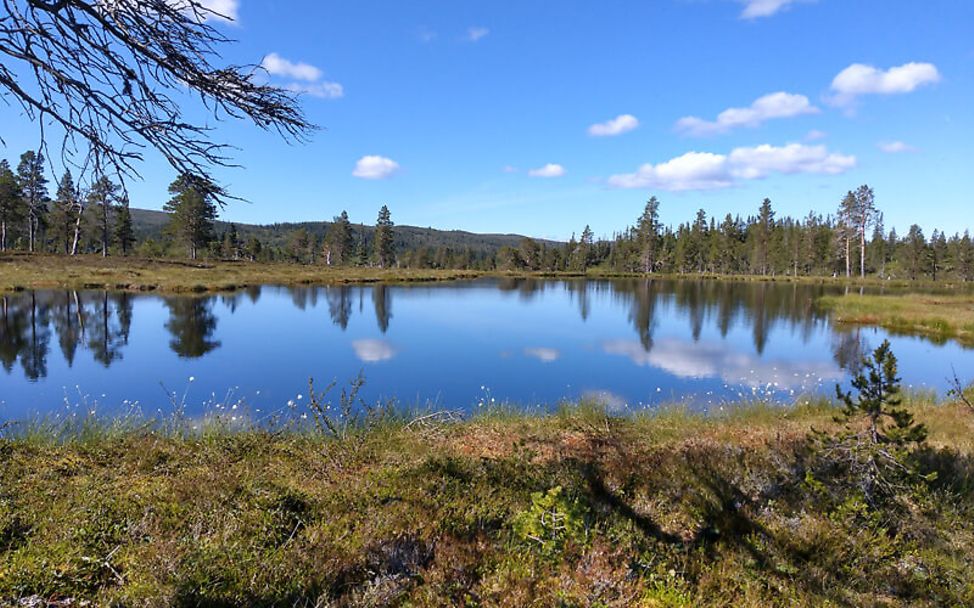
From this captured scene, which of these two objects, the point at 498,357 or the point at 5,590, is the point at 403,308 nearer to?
the point at 498,357

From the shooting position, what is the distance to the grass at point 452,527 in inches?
142

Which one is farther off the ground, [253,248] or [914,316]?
[253,248]

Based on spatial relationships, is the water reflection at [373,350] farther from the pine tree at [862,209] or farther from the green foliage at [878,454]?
the pine tree at [862,209]

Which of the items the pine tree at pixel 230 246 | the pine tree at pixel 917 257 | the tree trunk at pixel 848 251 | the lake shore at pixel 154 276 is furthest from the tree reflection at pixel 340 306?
the pine tree at pixel 917 257

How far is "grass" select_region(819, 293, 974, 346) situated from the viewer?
1055 inches

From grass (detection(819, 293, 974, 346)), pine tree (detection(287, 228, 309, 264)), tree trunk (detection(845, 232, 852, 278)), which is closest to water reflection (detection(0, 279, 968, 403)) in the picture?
grass (detection(819, 293, 974, 346))

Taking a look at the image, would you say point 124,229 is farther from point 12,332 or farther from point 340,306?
point 12,332

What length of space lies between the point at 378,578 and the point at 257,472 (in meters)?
2.55

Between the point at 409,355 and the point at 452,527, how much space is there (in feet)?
48.0

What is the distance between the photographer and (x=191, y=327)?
24.2 m

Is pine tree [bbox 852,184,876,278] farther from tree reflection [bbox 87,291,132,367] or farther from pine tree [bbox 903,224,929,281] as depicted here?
tree reflection [bbox 87,291,132,367]

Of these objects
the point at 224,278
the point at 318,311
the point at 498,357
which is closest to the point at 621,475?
the point at 498,357

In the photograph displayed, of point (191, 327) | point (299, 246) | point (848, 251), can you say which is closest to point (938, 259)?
point (848, 251)

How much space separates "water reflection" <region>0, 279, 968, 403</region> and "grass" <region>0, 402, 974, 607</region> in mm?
7582
